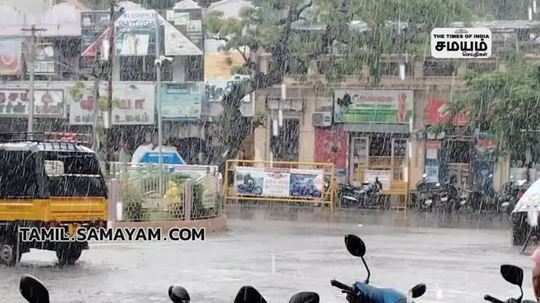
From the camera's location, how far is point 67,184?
25.0 feet

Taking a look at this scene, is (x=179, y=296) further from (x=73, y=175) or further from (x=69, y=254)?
(x=73, y=175)

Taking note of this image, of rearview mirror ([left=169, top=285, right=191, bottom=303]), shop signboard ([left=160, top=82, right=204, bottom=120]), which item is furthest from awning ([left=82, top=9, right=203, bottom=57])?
rearview mirror ([left=169, top=285, right=191, bottom=303])

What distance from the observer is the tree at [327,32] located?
49.0 ft

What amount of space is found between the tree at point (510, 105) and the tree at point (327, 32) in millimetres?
1084

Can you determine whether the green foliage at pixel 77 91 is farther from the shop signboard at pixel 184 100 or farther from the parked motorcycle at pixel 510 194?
the parked motorcycle at pixel 510 194

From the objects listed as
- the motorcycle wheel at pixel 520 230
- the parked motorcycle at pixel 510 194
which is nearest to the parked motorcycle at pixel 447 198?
the parked motorcycle at pixel 510 194

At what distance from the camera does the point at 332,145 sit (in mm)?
16328

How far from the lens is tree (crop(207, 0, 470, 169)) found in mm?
14945

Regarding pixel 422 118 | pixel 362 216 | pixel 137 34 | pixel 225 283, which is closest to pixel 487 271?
pixel 225 283

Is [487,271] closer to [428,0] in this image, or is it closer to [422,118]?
[428,0]

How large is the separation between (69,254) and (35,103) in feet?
21.8

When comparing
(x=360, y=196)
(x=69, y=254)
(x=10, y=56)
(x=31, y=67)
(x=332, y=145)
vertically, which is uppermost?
(x=10, y=56)

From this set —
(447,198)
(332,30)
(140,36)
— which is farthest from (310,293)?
(140,36)

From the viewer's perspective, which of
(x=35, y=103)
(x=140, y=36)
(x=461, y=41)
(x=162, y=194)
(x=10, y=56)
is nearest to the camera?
(x=162, y=194)
